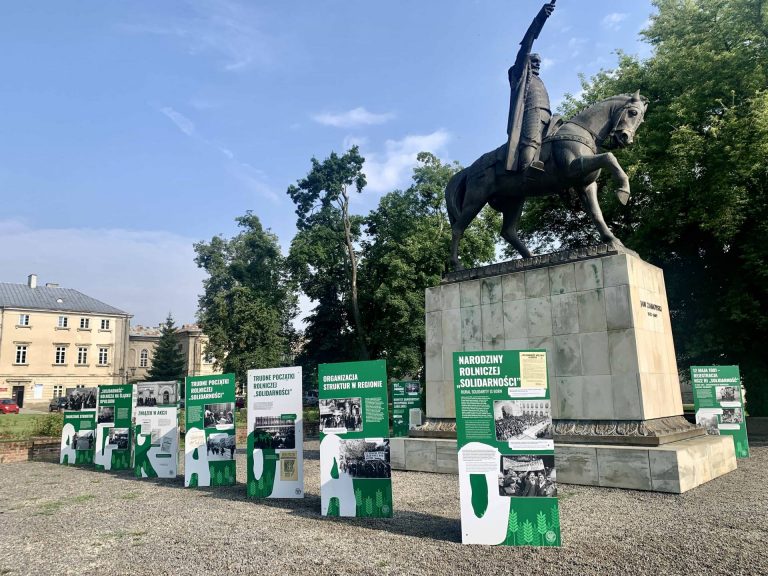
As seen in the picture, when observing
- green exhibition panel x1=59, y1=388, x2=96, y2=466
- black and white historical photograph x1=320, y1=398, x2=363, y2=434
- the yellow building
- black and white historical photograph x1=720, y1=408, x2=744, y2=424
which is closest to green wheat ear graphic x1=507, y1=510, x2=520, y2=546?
black and white historical photograph x1=320, y1=398, x2=363, y2=434

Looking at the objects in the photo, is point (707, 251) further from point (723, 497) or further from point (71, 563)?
point (71, 563)

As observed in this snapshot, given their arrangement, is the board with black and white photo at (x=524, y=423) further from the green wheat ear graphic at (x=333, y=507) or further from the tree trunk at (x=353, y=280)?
the tree trunk at (x=353, y=280)

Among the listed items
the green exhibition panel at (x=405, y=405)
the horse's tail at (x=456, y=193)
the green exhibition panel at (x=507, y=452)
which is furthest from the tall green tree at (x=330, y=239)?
the green exhibition panel at (x=507, y=452)

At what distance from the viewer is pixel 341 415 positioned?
8062 millimetres

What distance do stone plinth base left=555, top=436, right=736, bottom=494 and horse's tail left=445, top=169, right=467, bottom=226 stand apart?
247 inches

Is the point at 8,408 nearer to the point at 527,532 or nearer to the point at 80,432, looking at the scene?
the point at 80,432

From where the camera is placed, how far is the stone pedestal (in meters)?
9.43

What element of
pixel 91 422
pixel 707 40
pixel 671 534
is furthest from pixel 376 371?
pixel 707 40

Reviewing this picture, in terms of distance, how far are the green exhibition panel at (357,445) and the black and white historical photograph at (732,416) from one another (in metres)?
10.7

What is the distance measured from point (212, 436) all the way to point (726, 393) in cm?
1261

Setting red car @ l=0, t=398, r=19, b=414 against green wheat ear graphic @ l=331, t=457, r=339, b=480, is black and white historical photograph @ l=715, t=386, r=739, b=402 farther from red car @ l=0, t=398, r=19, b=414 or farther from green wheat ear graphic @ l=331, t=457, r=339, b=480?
red car @ l=0, t=398, r=19, b=414

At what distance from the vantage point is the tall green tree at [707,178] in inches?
753

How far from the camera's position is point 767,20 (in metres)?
19.9

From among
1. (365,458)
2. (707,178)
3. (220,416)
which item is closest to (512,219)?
(365,458)
